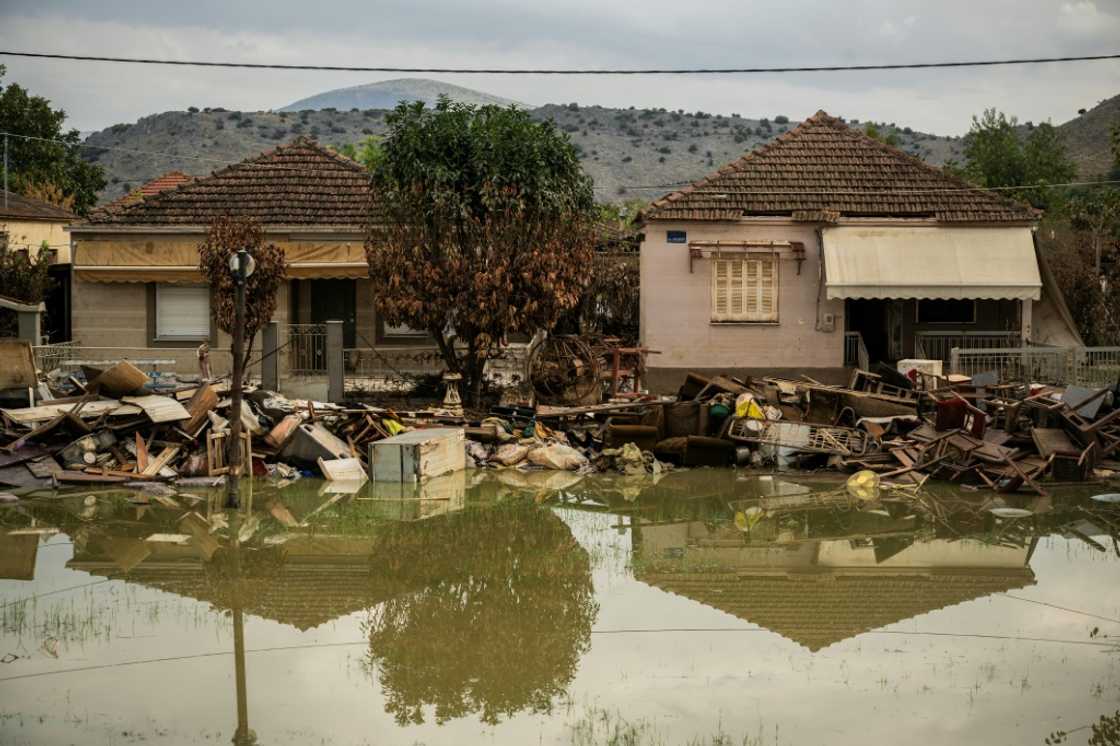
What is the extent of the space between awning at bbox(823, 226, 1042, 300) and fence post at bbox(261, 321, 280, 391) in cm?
1078

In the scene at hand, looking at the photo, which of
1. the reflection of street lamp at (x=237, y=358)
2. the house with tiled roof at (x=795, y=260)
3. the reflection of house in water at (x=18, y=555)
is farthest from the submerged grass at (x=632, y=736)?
the house with tiled roof at (x=795, y=260)


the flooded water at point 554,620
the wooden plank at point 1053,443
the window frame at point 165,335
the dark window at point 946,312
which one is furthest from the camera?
the dark window at point 946,312

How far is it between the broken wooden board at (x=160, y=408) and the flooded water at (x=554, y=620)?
1639 millimetres

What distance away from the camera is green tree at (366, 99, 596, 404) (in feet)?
70.8

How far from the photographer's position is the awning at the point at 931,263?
24625mm

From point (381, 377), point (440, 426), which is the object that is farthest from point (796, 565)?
point (381, 377)

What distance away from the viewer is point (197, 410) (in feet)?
62.7

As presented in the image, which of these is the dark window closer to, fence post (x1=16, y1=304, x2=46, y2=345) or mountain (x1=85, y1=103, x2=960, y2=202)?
fence post (x1=16, y1=304, x2=46, y2=345)

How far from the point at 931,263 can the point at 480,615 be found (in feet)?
54.0

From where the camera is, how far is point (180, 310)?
26.6m

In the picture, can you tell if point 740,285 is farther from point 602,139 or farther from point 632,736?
point 602,139

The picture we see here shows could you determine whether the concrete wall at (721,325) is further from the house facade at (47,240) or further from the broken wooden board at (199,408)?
the house facade at (47,240)

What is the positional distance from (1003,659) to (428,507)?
27.7 feet

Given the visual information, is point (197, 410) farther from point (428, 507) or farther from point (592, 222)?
point (592, 222)
